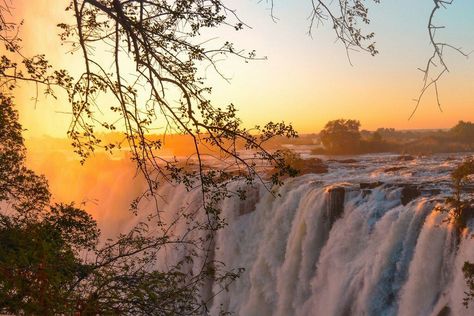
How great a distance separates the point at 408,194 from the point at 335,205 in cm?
259

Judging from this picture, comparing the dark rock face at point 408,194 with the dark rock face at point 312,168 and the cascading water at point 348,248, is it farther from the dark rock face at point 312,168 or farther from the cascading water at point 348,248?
the dark rock face at point 312,168

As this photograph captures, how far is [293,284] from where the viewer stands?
731 inches

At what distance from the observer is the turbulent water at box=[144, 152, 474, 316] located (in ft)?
Result: 43.2

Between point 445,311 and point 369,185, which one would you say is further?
point 369,185

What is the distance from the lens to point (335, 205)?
17781 mm

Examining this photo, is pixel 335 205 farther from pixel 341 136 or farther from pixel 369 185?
pixel 341 136

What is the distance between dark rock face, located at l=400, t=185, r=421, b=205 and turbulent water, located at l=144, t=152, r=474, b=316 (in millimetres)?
38

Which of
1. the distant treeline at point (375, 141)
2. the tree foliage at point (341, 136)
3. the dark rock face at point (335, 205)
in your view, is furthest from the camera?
the tree foliage at point (341, 136)

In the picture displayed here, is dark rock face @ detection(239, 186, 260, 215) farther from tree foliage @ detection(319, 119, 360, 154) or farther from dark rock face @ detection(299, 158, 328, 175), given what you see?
tree foliage @ detection(319, 119, 360, 154)

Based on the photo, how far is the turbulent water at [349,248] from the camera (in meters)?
13.2

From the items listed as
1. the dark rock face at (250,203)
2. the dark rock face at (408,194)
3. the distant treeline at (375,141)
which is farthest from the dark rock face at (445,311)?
the distant treeline at (375,141)

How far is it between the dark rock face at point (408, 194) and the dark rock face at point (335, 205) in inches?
83.3

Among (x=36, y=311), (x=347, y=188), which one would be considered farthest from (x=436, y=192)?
(x=36, y=311)

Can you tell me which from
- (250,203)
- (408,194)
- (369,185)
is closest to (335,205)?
(369,185)
